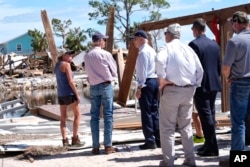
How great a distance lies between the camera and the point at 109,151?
23.1ft

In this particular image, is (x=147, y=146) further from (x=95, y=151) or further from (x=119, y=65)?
(x=119, y=65)

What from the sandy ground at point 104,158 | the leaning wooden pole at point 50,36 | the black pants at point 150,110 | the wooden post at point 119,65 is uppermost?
the leaning wooden pole at point 50,36

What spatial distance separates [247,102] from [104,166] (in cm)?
201

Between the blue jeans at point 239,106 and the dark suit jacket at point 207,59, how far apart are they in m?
0.73

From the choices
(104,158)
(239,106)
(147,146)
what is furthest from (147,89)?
(239,106)

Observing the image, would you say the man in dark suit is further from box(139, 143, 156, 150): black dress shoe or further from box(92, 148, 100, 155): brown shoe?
box(92, 148, 100, 155): brown shoe

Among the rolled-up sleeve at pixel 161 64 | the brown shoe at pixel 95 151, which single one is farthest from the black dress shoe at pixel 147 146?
the rolled-up sleeve at pixel 161 64

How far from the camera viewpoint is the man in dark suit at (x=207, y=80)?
20.8 feet

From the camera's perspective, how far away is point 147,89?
6.98 metres

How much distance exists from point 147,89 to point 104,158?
115 centimetres

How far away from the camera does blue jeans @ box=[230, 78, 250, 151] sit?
18.2ft

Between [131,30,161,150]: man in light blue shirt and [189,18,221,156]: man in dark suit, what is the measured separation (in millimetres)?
775

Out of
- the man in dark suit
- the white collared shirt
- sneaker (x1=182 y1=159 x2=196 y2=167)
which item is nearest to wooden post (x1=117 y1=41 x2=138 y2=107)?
the man in dark suit

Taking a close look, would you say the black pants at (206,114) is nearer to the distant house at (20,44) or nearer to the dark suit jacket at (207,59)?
the dark suit jacket at (207,59)
